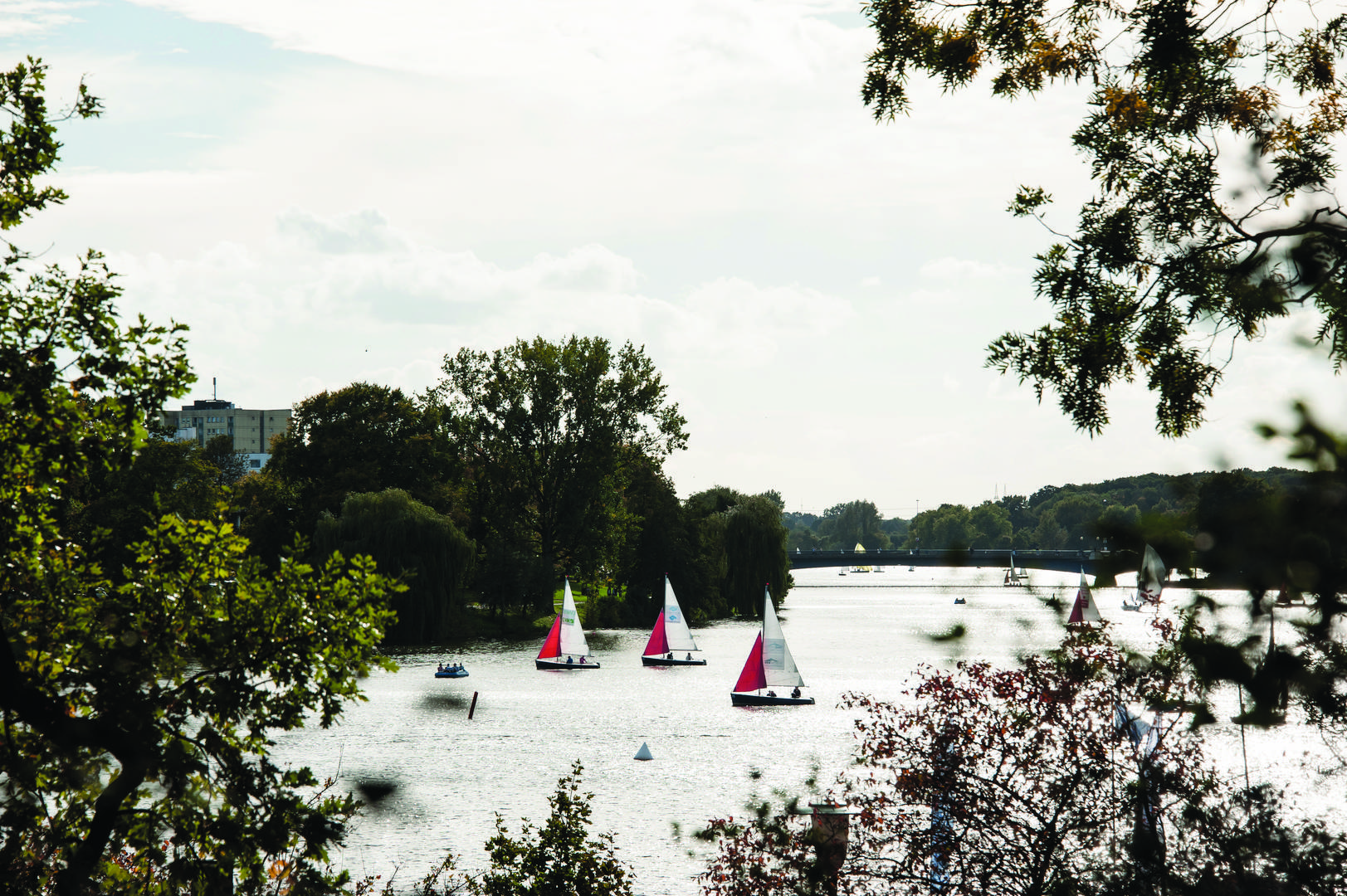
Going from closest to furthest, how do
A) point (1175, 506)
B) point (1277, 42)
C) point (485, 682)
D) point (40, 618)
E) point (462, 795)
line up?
point (1175, 506)
point (1277, 42)
point (40, 618)
point (462, 795)
point (485, 682)

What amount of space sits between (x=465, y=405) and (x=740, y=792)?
150ft

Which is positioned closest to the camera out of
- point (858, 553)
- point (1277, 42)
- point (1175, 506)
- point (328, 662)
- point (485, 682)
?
point (1175, 506)

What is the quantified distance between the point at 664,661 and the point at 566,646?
5972 mm

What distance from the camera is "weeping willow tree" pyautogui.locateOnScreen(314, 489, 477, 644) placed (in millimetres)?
61406

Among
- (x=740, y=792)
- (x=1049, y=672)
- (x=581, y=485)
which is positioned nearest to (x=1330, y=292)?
(x=1049, y=672)

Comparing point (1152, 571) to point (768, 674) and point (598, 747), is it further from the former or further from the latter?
point (768, 674)

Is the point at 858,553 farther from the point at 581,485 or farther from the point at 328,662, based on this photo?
the point at 328,662

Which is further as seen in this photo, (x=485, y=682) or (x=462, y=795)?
(x=485, y=682)

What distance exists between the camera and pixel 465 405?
244ft

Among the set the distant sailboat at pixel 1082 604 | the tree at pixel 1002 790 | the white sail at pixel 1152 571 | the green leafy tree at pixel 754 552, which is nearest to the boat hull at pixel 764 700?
the tree at pixel 1002 790

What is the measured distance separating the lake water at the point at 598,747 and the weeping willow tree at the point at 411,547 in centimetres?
214

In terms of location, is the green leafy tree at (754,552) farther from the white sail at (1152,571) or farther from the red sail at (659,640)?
the white sail at (1152,571)

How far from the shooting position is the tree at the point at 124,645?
7.75m

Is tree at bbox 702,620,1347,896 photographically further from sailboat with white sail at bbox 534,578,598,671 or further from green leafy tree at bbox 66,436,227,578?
sailboat with white sail at bbox 534,578,598,671
